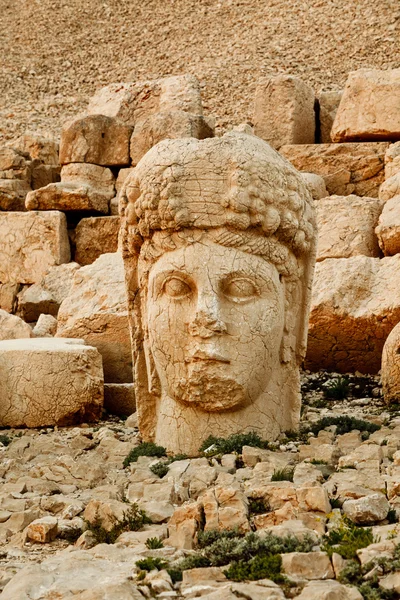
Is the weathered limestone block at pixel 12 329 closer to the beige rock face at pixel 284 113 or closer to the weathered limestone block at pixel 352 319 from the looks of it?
the weathered limestone block at pixel 352 319

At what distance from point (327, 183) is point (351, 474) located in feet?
23.3

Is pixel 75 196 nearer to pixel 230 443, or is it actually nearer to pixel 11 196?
pixel 11 196

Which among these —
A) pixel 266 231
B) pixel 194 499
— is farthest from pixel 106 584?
pixel 266 231

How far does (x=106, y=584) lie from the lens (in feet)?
13.0

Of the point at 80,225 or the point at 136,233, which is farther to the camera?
the point at 80,225

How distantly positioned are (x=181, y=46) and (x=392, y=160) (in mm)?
16306

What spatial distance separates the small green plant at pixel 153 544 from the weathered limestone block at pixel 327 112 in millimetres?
9540

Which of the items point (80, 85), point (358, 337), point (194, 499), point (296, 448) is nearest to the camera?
point (194, 499)

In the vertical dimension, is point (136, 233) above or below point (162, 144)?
below

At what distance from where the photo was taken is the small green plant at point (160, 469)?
19.3 ft

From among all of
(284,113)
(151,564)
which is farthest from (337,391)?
(284,113)

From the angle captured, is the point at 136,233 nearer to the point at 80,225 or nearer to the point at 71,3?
the point at 80,225

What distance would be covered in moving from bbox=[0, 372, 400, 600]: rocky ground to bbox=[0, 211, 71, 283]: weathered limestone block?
6010mm

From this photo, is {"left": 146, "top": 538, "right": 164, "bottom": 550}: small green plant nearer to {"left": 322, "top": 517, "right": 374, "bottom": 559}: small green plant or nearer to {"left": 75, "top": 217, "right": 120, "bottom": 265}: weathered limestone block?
{"left": 322, "top": 517, "right": 374, "bottom": 559}: small green plant
